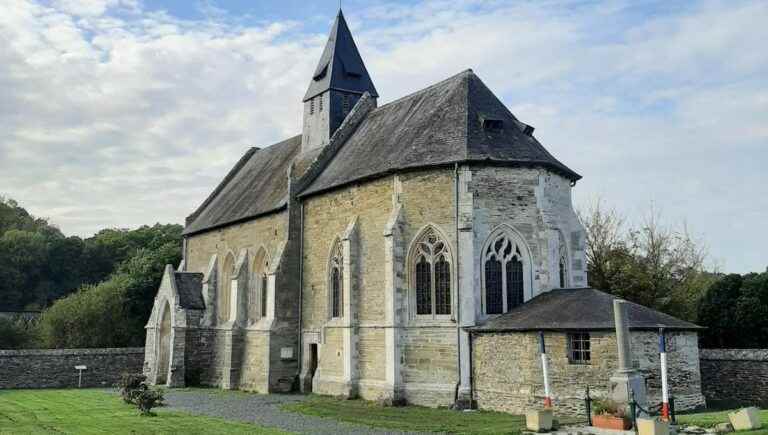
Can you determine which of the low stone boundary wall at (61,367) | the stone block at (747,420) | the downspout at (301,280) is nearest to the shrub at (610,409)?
the stone block at (747,420)

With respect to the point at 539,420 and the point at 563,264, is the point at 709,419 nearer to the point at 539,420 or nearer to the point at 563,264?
the point at 539,420

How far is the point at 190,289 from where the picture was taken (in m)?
33.8

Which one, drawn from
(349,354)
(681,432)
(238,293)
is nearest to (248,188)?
(238,293)

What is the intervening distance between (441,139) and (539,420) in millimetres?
10850

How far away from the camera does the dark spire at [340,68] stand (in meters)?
32.3

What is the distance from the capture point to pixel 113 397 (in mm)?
26156

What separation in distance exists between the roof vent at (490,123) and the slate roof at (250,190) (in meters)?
9.09

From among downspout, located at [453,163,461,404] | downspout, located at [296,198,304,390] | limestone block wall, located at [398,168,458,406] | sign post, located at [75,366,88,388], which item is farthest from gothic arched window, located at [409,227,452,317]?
sign post, located at [75,366,88,388]

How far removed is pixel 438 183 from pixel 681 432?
35.7 feet

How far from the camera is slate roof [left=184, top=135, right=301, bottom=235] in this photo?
30922 millimetres

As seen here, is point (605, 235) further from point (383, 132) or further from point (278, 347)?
point (278, 347)

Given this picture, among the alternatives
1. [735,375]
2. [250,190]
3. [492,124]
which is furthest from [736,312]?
[250,190]

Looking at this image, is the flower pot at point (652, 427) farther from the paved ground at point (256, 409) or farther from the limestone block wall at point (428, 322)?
→ the limestone block wall at point (428, 322)

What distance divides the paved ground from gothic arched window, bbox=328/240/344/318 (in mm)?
3490
